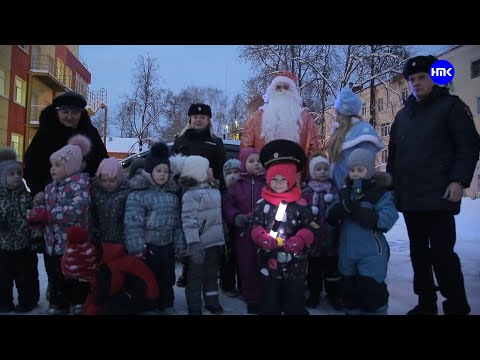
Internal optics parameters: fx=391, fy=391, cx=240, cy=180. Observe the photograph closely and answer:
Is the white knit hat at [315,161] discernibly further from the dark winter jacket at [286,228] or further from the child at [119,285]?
the child at [119,285]

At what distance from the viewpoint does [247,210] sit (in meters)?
3.48

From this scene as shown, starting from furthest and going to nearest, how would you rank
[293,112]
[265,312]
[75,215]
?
1. [293,112]
2. [75,215]
3. [265,312]

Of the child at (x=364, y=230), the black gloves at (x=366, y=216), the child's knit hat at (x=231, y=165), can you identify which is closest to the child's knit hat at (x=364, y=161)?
the child at (x=364, y=230)

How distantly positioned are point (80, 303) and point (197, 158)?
1.57 metres

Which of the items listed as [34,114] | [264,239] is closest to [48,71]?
[34,114]

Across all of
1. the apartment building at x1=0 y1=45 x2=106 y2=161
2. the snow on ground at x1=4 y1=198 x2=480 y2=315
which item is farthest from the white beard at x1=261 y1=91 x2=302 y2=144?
the apartment building at x1=0 y1=45 x2=106 y2=161

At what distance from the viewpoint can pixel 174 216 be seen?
3.31m

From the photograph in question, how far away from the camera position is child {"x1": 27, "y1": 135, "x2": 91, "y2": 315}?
125 inches

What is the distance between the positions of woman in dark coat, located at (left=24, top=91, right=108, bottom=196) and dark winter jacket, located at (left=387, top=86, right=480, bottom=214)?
288cm

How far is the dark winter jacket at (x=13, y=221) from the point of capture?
Answer: 3289 millimetres

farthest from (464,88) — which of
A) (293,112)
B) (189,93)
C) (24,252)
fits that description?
(24,252)

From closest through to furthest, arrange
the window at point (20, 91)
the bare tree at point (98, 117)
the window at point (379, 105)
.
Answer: the window at point (20, 91), the bare tree at point (98, 117), the window at point (379, 105)

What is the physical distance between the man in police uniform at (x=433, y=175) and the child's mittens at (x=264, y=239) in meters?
1.21
